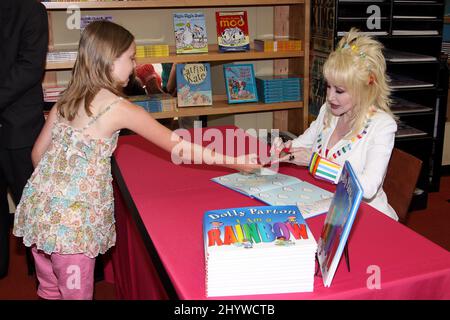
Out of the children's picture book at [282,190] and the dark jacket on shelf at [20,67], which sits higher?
the dark jacket on shelf at [20,67]

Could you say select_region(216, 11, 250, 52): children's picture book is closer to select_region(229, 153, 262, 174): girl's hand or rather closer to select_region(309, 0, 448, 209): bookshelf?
select_region(309, 0, 448, 209): bookshelf

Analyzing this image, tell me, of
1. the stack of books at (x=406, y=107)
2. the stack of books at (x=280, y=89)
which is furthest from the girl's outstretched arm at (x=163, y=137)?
the stack of books at (x=406, y=107)

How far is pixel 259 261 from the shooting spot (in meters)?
1.24

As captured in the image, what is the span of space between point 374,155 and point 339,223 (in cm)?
82

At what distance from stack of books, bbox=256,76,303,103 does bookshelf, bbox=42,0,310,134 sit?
0.04 m

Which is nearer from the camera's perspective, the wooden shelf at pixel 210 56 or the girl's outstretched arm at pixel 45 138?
the girl's outstretched arm at pixel 45 138

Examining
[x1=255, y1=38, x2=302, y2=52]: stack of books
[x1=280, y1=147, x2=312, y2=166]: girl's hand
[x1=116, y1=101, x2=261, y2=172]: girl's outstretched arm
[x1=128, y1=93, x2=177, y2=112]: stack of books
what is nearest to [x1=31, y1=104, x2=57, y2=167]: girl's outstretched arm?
[x1=116, y1=101, x2=261, y2=172]: girl's outstretched arm

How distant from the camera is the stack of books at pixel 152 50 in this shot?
3420 mm

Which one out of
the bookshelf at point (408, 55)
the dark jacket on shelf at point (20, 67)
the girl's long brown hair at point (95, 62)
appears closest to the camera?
the girl's long brown hair at point (95, 62)

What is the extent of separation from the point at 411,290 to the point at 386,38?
2699 mm

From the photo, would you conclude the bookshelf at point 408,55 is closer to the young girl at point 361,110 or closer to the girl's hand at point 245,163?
the young girl at point 361,110

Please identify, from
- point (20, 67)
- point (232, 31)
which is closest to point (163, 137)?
point (20, 67)

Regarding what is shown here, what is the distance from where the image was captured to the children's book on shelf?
1238 mm

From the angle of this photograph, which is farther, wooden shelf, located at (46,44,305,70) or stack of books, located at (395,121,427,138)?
stack of books, located at (395,121,427,138)
